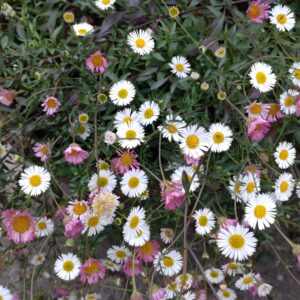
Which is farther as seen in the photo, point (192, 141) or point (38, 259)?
point (38, 259)

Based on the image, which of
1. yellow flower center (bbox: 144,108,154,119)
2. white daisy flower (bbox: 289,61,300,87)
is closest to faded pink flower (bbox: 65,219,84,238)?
yellow flower center (bbox: 144,108,154,119)

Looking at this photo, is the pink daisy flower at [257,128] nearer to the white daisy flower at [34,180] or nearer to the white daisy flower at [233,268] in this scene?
the white daisy flower at [233,268]

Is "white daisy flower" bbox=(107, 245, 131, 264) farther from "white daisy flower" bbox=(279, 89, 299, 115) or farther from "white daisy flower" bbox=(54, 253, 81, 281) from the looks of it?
"white daisy flower" bbox=(279, 89, 299, 115)

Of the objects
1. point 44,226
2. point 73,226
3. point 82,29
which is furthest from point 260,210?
Answer: point 82,29

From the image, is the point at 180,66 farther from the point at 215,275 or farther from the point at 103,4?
the point at 215,275

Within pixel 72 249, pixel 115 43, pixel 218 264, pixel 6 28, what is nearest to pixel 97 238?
pixel 72 249

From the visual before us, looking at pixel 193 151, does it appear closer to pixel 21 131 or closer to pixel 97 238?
pixel 97 238
